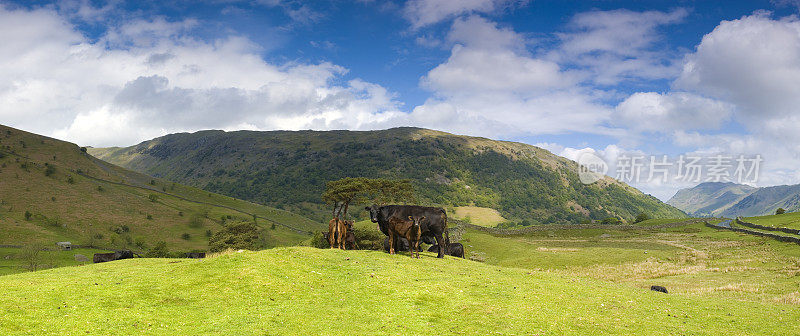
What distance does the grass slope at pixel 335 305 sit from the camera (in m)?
10.7

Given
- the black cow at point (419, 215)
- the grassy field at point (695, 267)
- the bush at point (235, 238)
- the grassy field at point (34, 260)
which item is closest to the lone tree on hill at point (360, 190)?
the grassy field at point (695, 267)

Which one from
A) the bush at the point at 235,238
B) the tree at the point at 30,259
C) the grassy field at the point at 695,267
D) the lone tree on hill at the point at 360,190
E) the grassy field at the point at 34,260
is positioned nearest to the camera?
the grassy field at the point at 695,267

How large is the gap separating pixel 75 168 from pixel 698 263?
17748cm

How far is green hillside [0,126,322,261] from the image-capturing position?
90375mm

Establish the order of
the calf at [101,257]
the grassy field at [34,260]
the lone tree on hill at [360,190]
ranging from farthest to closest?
1. the grassy field at [34,260]
2. the lone tree on hill at [360,190]
3. the calf at [101,257]

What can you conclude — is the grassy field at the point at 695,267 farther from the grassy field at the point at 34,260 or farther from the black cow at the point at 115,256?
the grassy field at the point at 34,260

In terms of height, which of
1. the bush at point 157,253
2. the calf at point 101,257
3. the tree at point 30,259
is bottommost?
the tree at point 30,259

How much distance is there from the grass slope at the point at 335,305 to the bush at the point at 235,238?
55166 millimetres

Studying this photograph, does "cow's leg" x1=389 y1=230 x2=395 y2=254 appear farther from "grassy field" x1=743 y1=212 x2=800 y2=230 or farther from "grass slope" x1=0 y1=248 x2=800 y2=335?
"grassy field" x1=743 y1=212 x2=800 y2=230

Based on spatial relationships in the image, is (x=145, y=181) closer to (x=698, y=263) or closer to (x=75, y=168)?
(x=75, y=168)

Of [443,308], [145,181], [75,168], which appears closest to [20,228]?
[75,168]

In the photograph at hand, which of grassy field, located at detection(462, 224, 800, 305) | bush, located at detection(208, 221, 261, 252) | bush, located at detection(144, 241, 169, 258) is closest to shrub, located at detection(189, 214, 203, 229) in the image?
bush, located at detection(208, 221, 261, 252)

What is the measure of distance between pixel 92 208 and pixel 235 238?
64088mm

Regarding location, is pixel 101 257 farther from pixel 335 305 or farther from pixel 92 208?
pixel 92 208
